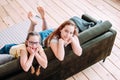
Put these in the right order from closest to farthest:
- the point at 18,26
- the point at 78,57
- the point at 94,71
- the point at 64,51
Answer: the point at 64,51 < the point at 78,57 < the point at 94,71 < the point at 18,26

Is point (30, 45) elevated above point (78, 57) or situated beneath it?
elevated above

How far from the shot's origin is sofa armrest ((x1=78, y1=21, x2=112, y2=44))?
2473 millimetres

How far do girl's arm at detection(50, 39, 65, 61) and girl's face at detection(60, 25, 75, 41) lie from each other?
5 cm

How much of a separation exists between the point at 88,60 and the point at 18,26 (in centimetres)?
143

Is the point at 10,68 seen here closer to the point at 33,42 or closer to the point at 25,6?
the point at 33,42

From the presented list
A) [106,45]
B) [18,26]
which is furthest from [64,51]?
[18,26]

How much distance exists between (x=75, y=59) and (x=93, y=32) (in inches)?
14.1

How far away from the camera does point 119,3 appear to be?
429cm

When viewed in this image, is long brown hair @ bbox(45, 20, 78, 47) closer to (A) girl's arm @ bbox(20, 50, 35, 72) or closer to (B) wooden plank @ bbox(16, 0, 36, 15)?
(A) girl's arm @ bbox(20, 50, 35, 72)

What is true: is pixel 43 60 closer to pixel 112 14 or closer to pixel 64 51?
pixel 64 51

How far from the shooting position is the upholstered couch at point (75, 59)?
84.6 inches

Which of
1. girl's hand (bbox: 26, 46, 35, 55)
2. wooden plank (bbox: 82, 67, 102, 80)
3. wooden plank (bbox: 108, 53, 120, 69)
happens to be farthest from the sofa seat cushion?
wooden plank (bbox: 108, 53, 120, 69)

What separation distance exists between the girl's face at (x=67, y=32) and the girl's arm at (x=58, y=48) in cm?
5

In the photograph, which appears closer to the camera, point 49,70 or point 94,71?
point 49,70
